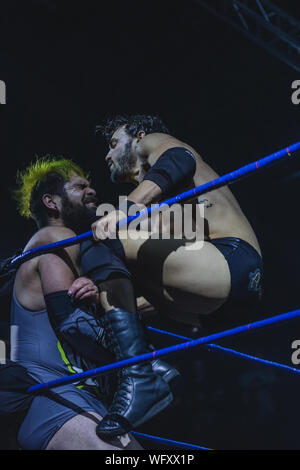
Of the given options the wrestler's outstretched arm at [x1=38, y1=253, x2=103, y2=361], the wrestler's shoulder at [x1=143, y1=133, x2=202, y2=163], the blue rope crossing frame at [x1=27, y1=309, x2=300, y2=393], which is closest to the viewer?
the blue rope crossing frame at [x1=27, y1=309, x2=300, y2=393]

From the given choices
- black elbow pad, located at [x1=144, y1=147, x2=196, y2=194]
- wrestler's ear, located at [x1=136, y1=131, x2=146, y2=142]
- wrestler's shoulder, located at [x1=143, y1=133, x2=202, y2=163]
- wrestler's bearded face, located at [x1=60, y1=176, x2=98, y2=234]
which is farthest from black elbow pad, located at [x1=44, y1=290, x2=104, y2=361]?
wrestler's ear, located at [x1=136, y1=131, x2=146, y2=142]

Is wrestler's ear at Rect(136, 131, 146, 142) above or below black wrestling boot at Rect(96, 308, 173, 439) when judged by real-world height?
above

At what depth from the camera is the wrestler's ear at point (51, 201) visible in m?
2.86

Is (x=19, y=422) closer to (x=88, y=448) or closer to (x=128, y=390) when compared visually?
(x=88, y=448)

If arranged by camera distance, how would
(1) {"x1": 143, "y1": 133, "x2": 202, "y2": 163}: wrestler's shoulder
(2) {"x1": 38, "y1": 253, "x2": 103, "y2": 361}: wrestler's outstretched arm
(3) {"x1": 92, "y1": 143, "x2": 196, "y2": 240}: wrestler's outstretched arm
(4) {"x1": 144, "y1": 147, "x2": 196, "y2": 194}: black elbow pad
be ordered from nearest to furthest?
(3) {"x1": 92, "y1": 143, "x2": 196, "y2": 240}: wrestler's outstretched arm
(4) {"x1": 144, "y1": 147, "x2": 196, "y2": 194}: black elbow pad
(2) {"x1": 38, "y1": 253, "x2": 103, "y2": 361}: wrestler's outstretched arm
(1) {"x1": 143, "y1": 133, "x2": 202, "y2": 163}: wrestler's shoulder

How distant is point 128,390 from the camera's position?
1.63 m

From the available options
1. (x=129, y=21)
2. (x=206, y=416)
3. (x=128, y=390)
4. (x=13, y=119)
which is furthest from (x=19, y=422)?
(x=206, y=416)

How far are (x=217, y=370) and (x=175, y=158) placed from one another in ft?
16.4

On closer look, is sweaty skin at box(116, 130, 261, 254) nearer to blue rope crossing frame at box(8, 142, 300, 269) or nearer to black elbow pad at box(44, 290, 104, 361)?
blue rope crossing frame at box(8, 142, 300, 269)

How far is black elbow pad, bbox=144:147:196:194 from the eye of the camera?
73.9 inches

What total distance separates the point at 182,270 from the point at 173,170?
1.31 ft

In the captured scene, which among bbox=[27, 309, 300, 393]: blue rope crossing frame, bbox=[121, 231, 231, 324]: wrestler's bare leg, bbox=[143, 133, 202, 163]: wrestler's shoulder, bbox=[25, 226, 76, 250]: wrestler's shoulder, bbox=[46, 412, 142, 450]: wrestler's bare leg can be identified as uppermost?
bbox=[143, 133, 202, 163]: wrestler's shoulder

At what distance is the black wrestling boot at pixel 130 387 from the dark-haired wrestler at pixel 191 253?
0.20 metres

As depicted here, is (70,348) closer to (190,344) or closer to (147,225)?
(147,225)
